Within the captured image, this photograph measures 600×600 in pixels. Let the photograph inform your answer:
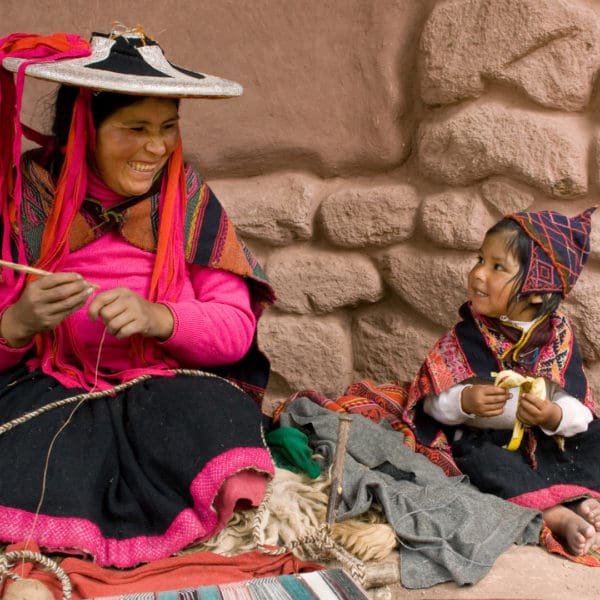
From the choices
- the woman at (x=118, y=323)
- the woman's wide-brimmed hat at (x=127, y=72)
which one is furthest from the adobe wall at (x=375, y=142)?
the woman's wide-brimmed hat at (x=127, y=72)

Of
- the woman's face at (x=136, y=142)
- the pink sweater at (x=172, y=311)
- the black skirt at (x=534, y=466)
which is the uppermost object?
the woman's face at (x=136, y=142)

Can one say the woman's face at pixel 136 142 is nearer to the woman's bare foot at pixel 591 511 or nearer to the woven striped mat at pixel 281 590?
the woven striped mat at pixel 281 590

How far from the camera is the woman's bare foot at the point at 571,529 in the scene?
6.82ft

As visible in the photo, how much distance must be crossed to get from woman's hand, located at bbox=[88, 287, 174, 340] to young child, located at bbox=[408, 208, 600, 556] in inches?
34.1

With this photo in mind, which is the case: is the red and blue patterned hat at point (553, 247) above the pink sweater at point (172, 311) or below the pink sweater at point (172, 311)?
above

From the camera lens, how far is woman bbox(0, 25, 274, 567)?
183 centimetres

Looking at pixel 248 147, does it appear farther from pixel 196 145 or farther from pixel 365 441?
pixel 365 441

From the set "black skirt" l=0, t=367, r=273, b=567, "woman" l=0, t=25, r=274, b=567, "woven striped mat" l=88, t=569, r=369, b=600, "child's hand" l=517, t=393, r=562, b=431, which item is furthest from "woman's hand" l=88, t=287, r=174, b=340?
"child's hand" l=517, t=393, r=562, b=431

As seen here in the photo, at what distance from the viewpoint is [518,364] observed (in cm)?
242

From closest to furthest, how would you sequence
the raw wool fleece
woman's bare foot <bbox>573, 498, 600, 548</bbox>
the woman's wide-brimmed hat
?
the woman's wide-brimmed hat, the raw wool fleece, woman's bare foot <bbox>573, 498, 600, 548</bbox>

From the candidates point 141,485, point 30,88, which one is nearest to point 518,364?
point 141,485

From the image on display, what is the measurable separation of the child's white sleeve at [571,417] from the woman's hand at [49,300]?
1.26 metres

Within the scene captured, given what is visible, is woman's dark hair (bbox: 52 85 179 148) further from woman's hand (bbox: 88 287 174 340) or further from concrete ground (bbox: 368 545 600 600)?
concrete ground (bbox: 368 545 600 600)

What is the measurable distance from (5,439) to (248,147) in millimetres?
1276
